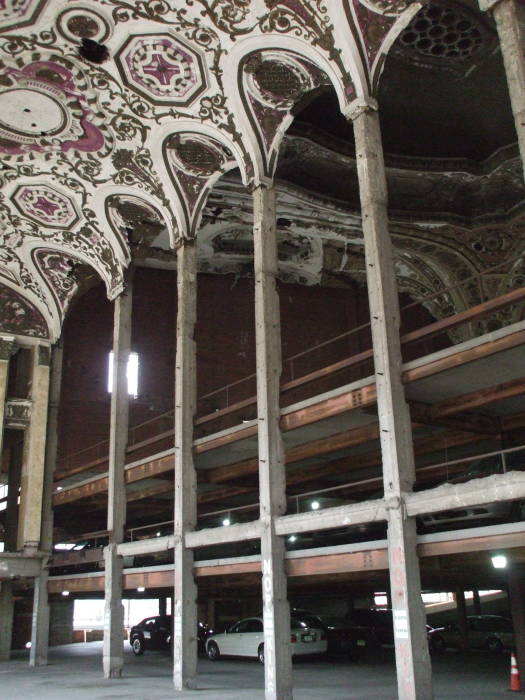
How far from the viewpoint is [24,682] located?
16391mm

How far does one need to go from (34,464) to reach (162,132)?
457 inches

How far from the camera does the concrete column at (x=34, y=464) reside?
21.8 metres


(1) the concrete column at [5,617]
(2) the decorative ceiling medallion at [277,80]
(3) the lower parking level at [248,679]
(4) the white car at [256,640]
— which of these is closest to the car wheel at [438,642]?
(3) the lower parking level at [248,679]

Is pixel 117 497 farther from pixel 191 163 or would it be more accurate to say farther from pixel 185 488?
pixel 191 163

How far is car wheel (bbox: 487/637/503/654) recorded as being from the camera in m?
20.6

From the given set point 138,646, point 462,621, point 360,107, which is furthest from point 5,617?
point 360,107

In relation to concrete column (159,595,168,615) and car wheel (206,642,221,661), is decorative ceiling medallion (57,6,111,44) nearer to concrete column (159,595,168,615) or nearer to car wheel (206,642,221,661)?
car wheel (206,642,221,661)

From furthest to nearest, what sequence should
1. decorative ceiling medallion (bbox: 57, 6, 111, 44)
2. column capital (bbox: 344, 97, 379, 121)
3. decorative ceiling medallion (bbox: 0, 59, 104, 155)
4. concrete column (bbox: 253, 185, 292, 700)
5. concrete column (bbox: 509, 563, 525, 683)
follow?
decorative ceiling medallion (bbox: 0, 59, 104, 155), decorative ceiling medallion (bbox: 57, 6, 111, 44), column capital (bbox: 344, 97, 379, 121), concrete column (bbox: 509, 563, 525, 683), concrete column (bbox: 253, 185, 292, 700)

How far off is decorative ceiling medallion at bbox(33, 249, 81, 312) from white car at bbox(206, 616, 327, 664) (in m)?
12.0

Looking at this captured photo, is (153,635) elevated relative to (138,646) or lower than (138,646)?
elevated

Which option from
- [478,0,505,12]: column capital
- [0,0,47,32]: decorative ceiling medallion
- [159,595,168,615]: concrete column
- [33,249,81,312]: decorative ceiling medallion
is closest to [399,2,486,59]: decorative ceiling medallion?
[478,0,505,12]: column capital

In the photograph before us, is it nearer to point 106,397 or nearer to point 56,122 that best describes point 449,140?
point 56,122

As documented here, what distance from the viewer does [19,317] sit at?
24000 mm

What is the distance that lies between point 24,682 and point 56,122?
44.5ft
